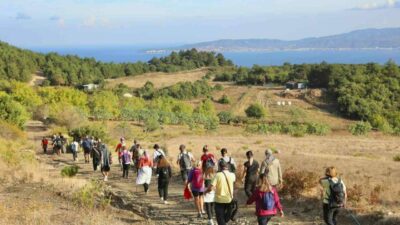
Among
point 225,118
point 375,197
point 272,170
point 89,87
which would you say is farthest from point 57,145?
point 89,87

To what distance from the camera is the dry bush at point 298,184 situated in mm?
13773

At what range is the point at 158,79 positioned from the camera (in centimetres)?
13312

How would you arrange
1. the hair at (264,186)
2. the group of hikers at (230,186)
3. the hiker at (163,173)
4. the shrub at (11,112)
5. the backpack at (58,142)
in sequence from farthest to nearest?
the shrub at (11,112), the backpack at (58,142), the hiker at (163,173), the group of hikers at (230,186), the hair at (264,186)

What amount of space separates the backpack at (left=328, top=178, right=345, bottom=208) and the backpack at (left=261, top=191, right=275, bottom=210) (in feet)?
5.38

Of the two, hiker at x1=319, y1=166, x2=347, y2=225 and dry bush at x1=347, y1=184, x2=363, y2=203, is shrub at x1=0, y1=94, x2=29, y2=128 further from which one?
hiker at x1=319, y1=166, x2=347, y2=225

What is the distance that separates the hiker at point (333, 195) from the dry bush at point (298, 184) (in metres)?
3.90

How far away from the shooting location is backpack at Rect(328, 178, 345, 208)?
Answer: 952 cm

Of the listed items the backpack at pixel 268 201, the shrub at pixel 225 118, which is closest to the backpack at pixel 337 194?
→ the backpack at pixel 268 201

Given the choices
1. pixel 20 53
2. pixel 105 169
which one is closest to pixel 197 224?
pixel 105 169

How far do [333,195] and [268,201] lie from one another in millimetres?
1783

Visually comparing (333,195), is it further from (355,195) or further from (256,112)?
(256,112)

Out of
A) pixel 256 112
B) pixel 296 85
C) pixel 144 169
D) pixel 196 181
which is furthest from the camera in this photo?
pixel 296 85

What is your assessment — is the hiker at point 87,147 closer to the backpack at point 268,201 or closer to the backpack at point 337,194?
the backpack at point 337,194

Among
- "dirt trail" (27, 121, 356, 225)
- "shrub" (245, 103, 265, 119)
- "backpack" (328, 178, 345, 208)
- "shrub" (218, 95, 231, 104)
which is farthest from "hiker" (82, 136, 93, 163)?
"shrub" (218, 95, 231, 104)
